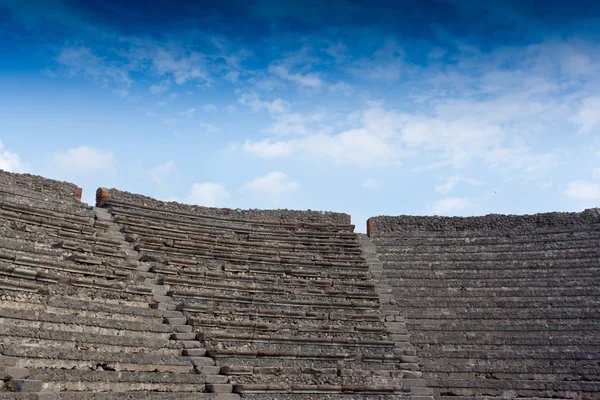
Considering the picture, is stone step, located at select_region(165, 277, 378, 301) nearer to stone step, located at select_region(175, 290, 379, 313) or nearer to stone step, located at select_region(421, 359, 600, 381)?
stone step, located at select_region(175, 290, 379, 313)

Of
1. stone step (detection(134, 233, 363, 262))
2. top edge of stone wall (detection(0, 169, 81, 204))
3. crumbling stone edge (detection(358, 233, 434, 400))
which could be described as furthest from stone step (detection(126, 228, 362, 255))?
top edge of stone wall (detection(0, 169, 81, 204))

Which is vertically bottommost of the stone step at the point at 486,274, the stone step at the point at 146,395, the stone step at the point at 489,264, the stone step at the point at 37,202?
the stone step at the point at 146,395

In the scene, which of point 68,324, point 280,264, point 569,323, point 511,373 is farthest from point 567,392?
point 68,324

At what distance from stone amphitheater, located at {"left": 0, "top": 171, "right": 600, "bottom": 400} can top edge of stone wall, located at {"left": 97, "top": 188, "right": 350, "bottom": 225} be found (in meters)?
0.04

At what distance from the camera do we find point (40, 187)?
47.7ft

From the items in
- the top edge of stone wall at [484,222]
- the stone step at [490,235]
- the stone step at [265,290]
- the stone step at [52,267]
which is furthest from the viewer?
the top edge of stone wall at [484,222]

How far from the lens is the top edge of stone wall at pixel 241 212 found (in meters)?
15.8

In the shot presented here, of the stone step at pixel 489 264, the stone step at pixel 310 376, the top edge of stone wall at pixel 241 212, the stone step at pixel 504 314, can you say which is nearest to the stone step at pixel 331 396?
the stone step at pixel 310 376

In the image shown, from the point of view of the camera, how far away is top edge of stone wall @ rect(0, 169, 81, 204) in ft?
45.4

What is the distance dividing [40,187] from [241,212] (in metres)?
5.09

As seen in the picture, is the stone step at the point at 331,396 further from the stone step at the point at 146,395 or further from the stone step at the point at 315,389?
the stone step at the point at 146,395

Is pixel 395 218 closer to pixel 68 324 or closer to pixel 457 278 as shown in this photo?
pixel 457 278

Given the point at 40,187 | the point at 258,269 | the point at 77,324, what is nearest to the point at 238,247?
the point at 258,269

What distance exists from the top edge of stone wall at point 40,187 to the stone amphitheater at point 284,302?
1.7 inches
